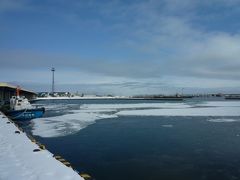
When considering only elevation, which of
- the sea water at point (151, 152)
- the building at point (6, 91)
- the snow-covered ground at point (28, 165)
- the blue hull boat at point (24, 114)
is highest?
the building at point (6, 91)

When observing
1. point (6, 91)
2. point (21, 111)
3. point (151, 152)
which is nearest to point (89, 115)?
point (21, 111)

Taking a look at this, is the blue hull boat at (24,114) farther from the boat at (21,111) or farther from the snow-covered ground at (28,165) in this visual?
the snow-covered ground at (28,165)

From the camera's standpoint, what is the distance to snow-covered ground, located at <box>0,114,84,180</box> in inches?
376

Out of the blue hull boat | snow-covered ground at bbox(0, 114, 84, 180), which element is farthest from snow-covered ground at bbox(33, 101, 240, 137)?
snow-covered ground at bbox(0, 114, 84, 180)

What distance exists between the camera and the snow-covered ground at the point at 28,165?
9.55 meters

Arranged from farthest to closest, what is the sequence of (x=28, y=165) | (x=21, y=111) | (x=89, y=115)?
(x=89, y=115) < (x=21, y=111) < (x=28, y=165)

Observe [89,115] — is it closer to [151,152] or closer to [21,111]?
[21,111]

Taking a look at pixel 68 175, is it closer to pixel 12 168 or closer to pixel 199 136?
pixel 12 168

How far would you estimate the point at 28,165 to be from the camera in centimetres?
1079

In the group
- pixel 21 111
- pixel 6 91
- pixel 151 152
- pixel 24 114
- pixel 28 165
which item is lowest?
pixel 151 152

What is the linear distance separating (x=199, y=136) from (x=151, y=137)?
3364mm

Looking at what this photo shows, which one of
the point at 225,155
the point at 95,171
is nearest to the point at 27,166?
the point at 95,171

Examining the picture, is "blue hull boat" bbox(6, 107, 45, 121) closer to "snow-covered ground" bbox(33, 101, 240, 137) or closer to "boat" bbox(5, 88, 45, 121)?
"boat" bbox(5, 88, 45, 121)

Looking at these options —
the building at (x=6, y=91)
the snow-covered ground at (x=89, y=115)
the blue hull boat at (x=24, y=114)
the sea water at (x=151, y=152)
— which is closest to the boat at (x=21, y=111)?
the blue hull boat at (x=24, y=114)
